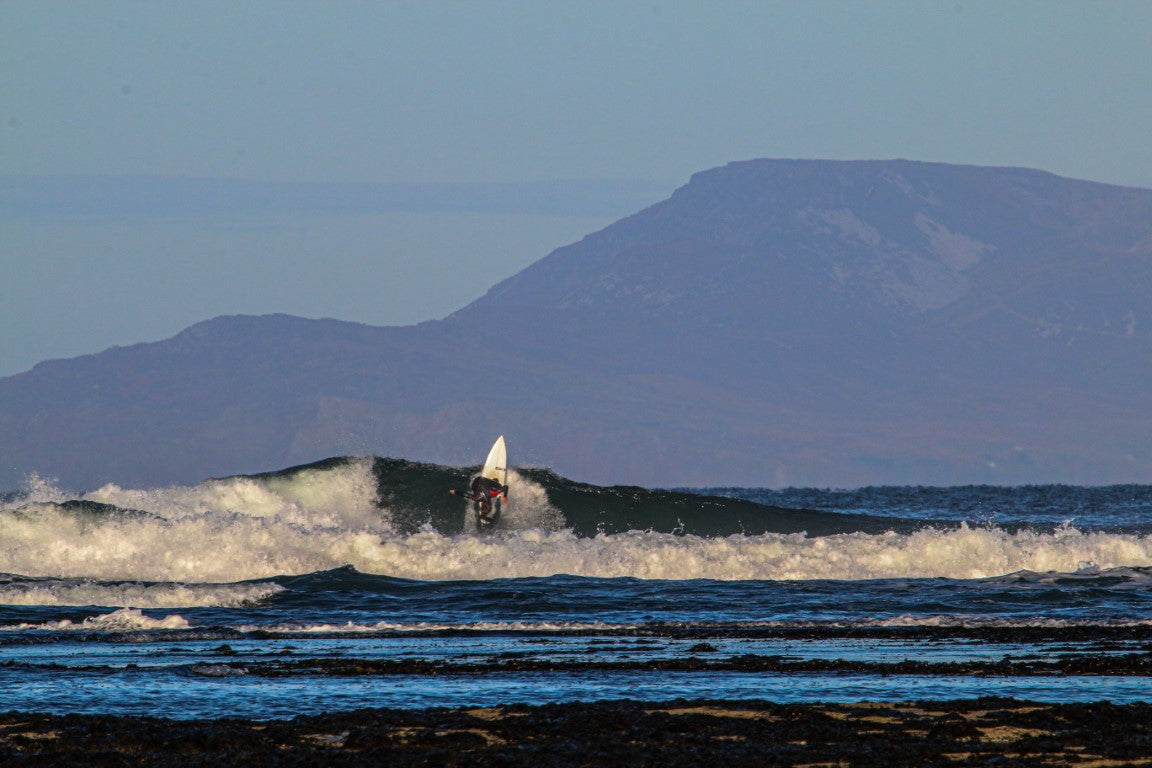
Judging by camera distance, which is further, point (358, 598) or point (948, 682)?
point (358, 598)

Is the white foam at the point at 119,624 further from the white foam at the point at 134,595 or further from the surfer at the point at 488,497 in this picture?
the surfer at the point at 488,497

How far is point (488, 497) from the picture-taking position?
147 ft

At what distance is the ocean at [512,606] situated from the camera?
16562 mm

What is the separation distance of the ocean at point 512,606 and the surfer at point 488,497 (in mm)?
1544

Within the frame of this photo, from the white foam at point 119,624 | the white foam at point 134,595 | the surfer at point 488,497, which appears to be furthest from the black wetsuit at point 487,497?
the white foam at point 119,624

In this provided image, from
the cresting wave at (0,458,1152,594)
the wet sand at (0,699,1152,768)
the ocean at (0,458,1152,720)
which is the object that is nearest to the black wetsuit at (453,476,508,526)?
the ocean at (0,458,1152,720)

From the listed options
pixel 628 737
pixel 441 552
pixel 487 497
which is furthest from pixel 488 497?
pixel 628 737

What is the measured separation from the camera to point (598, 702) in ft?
49.5

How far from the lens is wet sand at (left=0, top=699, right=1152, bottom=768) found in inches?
483

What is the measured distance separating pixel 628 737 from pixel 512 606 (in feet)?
45.9

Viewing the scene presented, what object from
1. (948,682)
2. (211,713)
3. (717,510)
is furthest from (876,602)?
(717,510)

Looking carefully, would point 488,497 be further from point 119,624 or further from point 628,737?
point 628,737

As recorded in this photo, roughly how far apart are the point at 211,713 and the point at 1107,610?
15.9 m

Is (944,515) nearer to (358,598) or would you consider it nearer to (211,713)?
(358,598)
